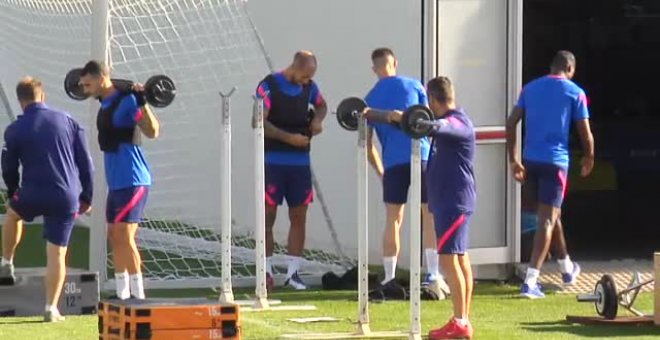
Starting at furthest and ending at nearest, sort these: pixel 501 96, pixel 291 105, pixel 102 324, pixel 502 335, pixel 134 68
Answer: pixel 134 68 < pixel 501 96 < pixel 291 105 < pixel 502 335 < pixel 102 324

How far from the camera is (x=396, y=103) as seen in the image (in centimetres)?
1280

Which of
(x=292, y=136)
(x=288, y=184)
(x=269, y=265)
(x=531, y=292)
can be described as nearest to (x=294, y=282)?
(x=269, y=265)

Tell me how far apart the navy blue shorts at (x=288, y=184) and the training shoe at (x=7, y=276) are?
2.41 meters

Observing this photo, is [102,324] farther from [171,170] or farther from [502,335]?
[171,170]

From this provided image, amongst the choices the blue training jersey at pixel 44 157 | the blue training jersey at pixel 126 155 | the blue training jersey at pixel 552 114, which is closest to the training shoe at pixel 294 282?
the blue training jersey at pixel 552 114

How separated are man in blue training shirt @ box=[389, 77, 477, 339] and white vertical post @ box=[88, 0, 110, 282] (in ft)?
11.5

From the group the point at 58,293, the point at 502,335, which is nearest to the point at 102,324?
the point at 58,293

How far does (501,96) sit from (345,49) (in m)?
1.46

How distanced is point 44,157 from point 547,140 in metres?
4.08

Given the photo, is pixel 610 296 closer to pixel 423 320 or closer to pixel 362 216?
pixel 423 320

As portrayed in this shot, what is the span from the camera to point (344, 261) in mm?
14758

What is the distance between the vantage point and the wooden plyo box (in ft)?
30.5

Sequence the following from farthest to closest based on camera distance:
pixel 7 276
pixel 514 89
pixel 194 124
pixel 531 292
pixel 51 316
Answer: pixel 194 124 < pixel 514 89 < pixel 531 292 < pixel 7 276 < pixel 51 316

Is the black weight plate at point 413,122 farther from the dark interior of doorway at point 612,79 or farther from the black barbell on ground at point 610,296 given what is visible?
the dark interior of doorway at point 612,79
